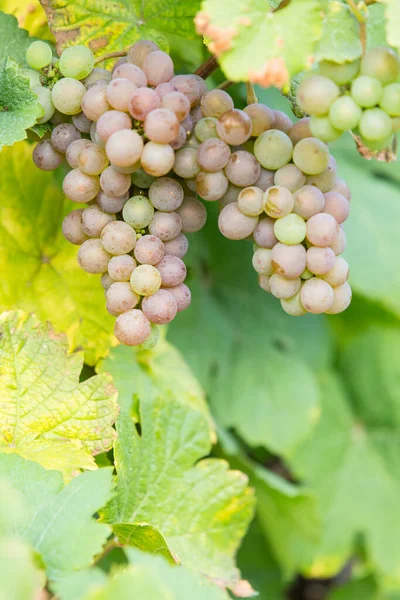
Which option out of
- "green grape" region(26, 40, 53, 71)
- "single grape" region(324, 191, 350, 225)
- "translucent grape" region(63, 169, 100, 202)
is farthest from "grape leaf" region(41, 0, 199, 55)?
"single grape" region(324, 191, 350, 225)

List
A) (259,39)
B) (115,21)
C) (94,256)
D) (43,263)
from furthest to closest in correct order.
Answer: (43,263) → (115,21) → (94,256) → (259,39)

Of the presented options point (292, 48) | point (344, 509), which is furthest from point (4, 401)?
point (344, 509)

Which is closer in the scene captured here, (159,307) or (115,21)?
(159,307)

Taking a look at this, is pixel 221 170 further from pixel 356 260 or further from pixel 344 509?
pixel 344 509

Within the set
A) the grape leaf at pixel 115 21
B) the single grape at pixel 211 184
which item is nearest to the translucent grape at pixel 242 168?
the single grape at pixel 211 184

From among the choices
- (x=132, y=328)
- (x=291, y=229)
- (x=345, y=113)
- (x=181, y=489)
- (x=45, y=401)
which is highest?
(x=345, y=113)

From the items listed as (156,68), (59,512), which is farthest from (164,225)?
(59,512)

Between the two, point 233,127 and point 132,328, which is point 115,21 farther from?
point 132,328
